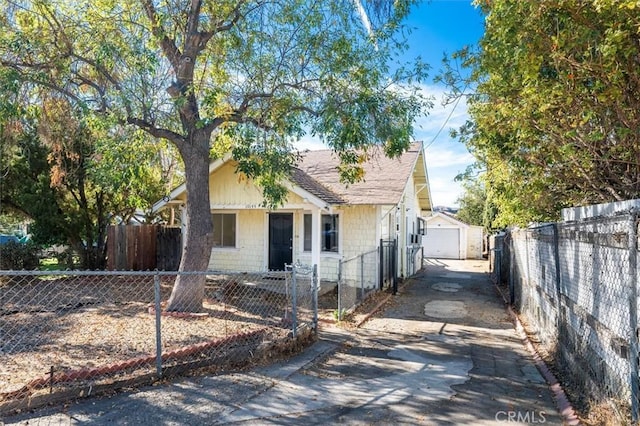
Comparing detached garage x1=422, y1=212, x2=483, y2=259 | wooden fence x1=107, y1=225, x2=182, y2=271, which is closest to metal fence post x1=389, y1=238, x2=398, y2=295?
wooden fence x1=107, y1=225, x2=182, y2=271

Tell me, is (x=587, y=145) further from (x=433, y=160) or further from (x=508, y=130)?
(x=433, y=160)

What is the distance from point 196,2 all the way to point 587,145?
24.0 feet

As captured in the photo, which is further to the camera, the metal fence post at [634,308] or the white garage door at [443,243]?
the white garage door at [443,243]

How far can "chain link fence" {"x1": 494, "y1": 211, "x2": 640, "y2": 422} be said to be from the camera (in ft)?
12.0

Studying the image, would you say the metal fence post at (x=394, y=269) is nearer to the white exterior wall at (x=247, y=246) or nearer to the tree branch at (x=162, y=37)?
the white exterior wall at (x=247, y=246)

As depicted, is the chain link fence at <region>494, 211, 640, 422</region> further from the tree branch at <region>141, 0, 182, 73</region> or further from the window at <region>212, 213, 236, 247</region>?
the window at <region>212, 213, 236, 247</region>

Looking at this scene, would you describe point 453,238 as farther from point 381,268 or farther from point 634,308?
point 634,308

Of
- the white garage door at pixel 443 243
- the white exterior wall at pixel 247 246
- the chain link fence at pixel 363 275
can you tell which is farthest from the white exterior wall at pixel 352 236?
the white garage door at pixel 443 243

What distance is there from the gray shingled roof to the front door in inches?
63.0

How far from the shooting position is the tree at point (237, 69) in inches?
316

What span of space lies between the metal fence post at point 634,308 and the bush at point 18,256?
16043mm

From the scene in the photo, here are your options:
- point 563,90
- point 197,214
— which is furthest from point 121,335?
point 563,90

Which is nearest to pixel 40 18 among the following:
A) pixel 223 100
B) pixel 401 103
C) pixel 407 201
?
pixel 223 100

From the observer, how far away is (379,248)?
12898 millimetres
